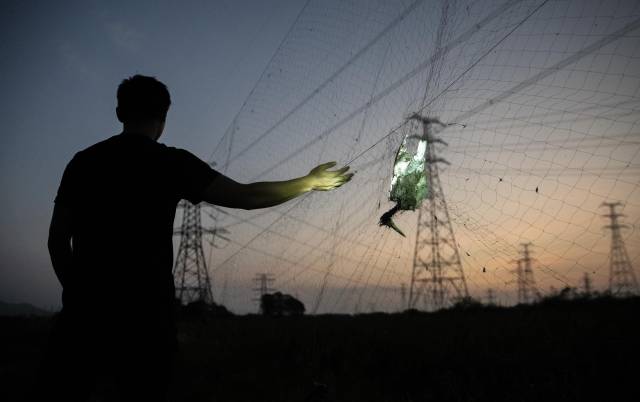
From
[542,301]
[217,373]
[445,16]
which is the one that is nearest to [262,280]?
→ [542,301]

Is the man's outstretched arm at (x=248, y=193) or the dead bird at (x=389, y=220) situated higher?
the dead bird at (x=389, y=220)

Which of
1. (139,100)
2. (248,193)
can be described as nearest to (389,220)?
(248,193)

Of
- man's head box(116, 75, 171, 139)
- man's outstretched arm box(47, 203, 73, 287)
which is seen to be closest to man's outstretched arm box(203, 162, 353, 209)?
man's head box(116, 75, 171, 139)

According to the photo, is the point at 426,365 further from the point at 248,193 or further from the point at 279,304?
the point at 279,304

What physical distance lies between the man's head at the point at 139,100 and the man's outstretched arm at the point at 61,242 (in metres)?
0.47

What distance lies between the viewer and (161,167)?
1.73 metres

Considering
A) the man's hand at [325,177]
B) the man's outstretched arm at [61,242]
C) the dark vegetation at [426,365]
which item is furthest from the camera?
the dark vegetation at [426,365]

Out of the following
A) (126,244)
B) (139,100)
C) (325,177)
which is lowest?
(126,244)

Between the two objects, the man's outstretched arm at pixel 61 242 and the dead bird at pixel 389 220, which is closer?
the man's outstretched arm at pixel 61 242

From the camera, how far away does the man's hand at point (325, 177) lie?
6.19 feet

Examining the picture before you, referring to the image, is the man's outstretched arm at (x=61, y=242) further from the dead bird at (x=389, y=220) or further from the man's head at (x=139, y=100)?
the dead bird at (x=389, y=220)

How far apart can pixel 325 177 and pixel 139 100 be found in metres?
0.89

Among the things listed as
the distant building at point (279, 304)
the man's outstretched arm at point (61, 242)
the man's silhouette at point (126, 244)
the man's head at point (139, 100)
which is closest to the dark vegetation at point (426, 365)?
the man's silhouette at point (126, 244)

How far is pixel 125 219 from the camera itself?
1678 millimetres
